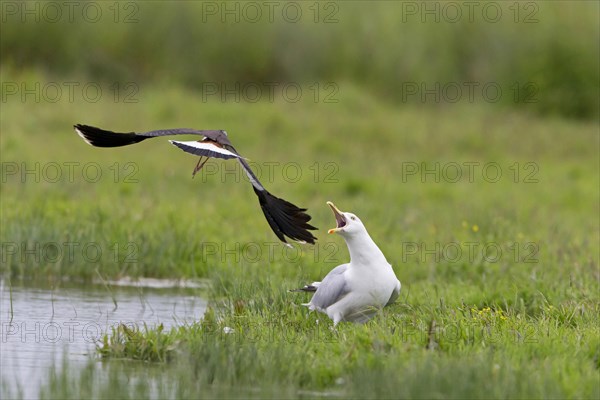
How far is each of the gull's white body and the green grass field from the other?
14 centimetres

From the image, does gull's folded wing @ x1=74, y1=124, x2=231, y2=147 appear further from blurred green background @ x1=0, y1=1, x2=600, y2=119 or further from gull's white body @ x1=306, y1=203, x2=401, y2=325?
blurred green background @ x1=0, y1=1, x2=600, y2=119

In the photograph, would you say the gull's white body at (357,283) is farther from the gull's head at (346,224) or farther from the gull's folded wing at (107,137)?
the gull's folded wing at (107,137)

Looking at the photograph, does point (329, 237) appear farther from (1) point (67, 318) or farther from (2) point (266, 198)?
(2) point (266, 198)

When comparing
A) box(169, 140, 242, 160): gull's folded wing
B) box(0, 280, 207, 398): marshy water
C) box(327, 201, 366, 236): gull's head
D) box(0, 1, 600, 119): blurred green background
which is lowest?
box(0, 280, 207, 398): marshy water

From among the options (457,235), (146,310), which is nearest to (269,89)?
(457,235)

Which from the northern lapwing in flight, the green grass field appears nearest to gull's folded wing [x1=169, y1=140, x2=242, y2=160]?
the northern lapwing in flight

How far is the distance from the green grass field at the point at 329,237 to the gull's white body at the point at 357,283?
14cm

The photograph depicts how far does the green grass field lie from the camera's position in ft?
19.5

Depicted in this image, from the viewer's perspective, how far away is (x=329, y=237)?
39.1 ft

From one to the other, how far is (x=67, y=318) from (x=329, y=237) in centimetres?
423

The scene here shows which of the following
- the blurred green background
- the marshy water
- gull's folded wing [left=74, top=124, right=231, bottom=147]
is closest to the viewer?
the marshy water

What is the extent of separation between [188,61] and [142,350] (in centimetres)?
1625

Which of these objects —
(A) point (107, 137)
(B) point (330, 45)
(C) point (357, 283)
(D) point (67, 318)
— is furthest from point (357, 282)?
(B) point (330, 45)

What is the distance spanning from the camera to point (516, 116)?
2330 centimetres
